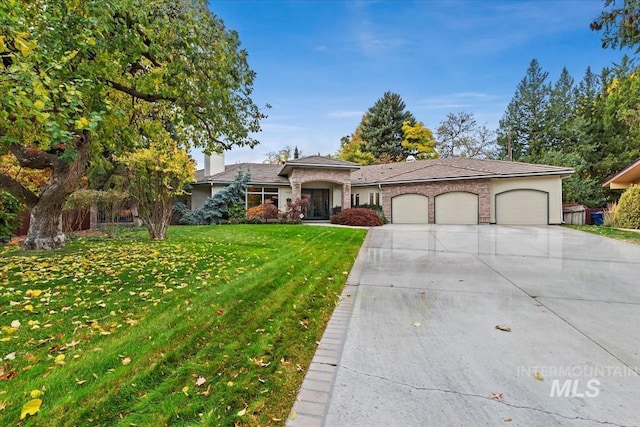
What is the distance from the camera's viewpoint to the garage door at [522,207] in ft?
58.9

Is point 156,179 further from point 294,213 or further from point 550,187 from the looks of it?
point 550,187

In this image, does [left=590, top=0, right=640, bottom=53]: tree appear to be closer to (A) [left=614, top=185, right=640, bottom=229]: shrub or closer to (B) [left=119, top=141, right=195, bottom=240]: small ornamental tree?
(A) [left=614, top=185, right=640, bottom=229]: shrub

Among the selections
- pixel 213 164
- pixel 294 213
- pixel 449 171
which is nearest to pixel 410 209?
pixel 449 171

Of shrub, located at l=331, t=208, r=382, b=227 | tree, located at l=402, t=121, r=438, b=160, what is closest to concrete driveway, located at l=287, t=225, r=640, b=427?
shrub, located at l=331, t=208, r=382, b=227

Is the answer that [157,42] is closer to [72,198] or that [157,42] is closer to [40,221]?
[40,221]

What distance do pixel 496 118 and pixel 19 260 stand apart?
40.7 m

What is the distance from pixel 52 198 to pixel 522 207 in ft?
72.0

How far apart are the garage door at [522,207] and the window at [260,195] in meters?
14.7

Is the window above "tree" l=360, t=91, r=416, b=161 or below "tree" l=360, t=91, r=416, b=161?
below

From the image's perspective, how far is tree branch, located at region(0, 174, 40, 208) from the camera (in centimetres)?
749

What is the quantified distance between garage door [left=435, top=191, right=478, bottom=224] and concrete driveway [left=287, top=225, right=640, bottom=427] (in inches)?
540

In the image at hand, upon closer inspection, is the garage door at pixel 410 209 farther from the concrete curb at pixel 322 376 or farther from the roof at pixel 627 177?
the concrete curb at pixel 322 376

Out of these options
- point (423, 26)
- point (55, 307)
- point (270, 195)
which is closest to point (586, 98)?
point (423, 26)

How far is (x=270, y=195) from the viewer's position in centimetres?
2169
